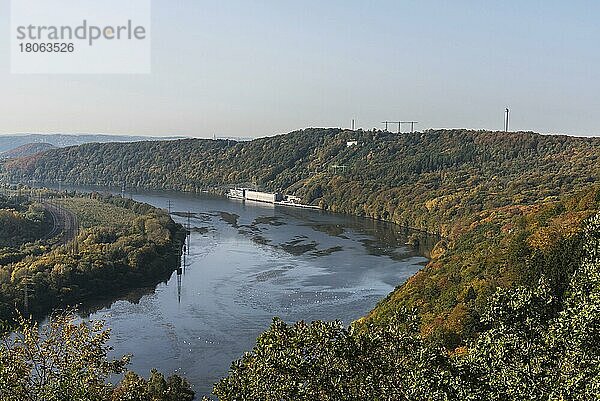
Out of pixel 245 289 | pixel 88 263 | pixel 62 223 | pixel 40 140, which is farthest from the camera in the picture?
pixel 40 140

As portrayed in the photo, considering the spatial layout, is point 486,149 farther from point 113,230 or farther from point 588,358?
point 588,358

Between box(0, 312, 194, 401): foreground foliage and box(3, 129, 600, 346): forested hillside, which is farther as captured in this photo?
box(3, 129, 600, 346): forested hillside

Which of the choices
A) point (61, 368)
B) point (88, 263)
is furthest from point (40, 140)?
point (61, 368)

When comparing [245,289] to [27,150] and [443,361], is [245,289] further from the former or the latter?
[27,150]

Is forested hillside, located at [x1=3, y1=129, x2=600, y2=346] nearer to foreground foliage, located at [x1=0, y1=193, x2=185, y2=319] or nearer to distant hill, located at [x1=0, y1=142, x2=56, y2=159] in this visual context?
foreground foliage, located at [x1=0, y1=193, x2=185, y2=319]

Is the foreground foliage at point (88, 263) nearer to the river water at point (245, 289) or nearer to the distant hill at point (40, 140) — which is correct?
the river water at point (245, 289)

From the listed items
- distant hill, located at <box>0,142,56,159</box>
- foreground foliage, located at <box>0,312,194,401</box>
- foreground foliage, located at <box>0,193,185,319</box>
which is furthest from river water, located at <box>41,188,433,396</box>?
distant hill, located at <box>0,142,56,159</box>
